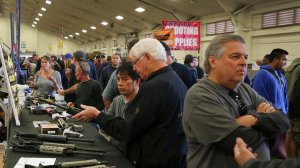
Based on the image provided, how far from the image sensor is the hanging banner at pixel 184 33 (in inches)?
309

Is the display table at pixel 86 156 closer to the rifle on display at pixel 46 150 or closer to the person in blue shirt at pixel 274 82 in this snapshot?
the rifle on display at pixel 46 150

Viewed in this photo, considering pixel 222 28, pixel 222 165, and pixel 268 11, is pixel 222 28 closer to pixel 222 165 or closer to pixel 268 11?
pixel 268 11

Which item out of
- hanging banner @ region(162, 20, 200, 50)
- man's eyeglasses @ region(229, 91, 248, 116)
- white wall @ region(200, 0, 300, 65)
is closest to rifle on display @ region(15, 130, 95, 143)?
man's eyeglasses @ region(229, 91, 248, 116)

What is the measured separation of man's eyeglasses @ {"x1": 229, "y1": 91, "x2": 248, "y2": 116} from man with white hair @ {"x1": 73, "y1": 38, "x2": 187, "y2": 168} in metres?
0.46

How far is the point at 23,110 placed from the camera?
4148 mm

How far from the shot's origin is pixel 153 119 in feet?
7.09

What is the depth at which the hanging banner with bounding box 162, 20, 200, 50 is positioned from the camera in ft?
25.8

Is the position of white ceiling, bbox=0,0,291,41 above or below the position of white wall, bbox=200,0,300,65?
above

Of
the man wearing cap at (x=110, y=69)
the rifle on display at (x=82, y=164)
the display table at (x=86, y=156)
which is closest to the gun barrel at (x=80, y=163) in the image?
the rifle on display at (x=82, y=164)

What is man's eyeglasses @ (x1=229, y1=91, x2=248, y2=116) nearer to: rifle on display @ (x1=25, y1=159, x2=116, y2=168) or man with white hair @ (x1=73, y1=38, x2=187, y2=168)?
man with white hair @ (x1=73, y1=38, x2=187, y2=168)

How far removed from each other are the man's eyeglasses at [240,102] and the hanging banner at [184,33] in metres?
5.98

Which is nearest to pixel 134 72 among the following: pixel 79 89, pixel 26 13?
pixel 79 89

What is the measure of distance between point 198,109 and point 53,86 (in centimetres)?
418

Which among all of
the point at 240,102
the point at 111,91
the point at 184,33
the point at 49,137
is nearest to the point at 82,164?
the point at 49,137
